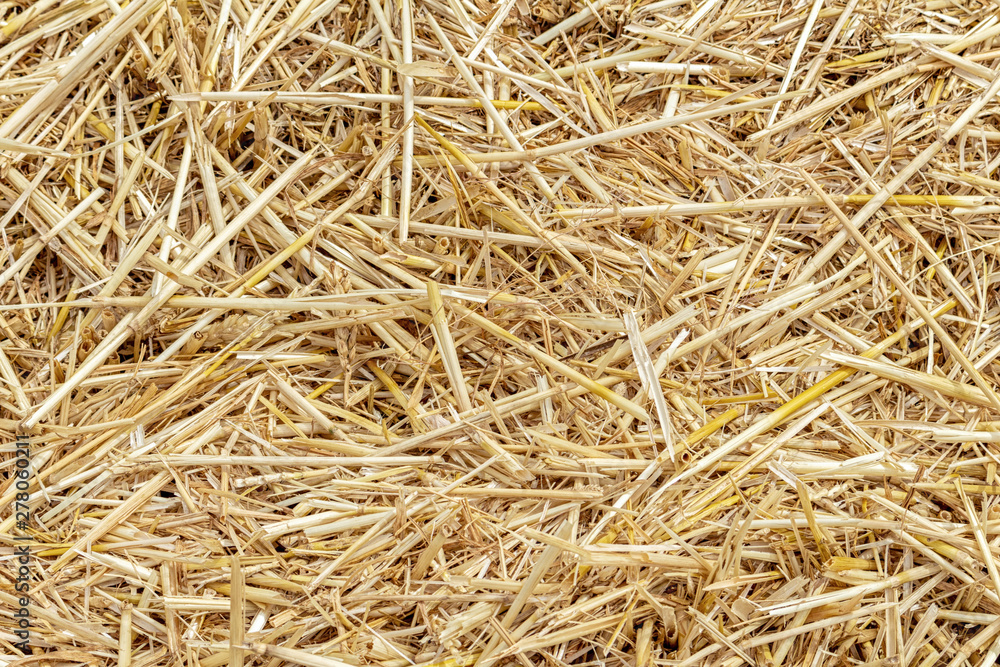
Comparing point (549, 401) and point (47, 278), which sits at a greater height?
point (47, 278)

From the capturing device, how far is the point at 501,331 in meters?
1.22

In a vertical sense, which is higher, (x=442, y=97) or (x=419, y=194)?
(x=442, y=97)

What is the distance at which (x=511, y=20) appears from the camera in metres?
1.36

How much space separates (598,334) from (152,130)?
904 millimetres

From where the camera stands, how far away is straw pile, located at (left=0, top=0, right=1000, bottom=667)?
1.18m

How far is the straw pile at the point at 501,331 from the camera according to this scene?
3.86 feet

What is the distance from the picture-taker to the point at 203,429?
123 centimetres

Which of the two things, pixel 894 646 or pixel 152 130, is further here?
pixel 152 130

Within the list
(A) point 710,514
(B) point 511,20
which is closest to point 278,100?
(B) point 511,20

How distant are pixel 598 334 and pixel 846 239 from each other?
506 mm

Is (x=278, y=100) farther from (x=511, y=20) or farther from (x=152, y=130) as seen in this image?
(x=511, y=20)

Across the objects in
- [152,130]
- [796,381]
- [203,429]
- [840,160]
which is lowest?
[796,381]

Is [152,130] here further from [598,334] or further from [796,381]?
[796,381]

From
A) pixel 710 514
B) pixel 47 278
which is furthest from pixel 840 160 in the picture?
pixel 47 278
